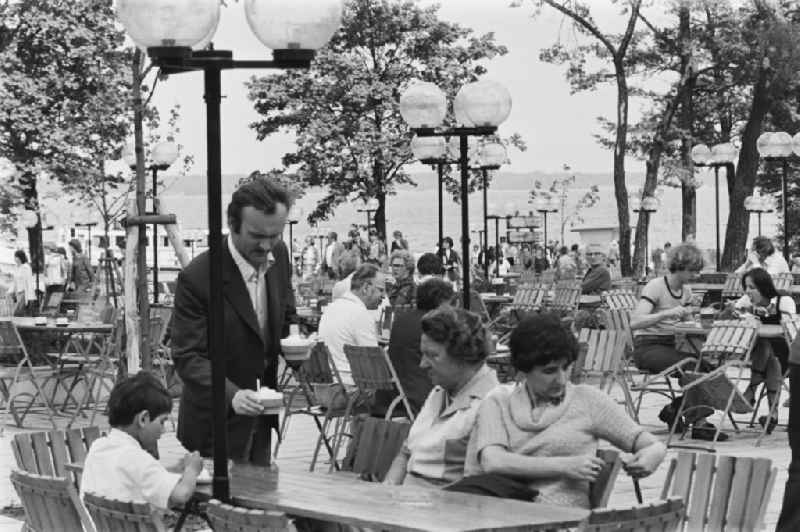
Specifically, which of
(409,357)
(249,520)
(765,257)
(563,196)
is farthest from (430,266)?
(563,196)

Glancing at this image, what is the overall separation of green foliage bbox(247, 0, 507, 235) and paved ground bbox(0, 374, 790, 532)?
1656 inches

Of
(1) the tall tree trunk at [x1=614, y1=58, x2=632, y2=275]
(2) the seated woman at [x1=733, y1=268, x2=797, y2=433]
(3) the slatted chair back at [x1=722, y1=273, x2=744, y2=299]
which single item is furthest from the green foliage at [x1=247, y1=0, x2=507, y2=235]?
(2) the seated woman at [x1=733, y1=268, x2=797, y2=433]

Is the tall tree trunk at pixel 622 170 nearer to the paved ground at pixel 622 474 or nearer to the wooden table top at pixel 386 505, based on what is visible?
the paved ground at pixel 622 474

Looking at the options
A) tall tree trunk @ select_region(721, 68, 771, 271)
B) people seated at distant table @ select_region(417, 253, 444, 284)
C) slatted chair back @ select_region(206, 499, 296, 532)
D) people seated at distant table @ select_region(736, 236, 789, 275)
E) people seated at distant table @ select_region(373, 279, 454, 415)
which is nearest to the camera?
slatted chair back @ select_region(206, 499, 296, 532)

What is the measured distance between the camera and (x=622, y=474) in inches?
434

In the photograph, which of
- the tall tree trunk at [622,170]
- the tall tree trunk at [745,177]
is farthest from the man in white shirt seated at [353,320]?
the tall tree trunk at [745,177]

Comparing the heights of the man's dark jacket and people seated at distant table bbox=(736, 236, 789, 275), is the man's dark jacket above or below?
above

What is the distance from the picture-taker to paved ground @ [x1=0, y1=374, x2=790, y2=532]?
9.68 meters

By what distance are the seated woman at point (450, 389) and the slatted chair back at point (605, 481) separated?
526 millimetres

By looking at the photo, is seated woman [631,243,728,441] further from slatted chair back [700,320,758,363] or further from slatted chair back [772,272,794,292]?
slatted chair back [772,272,794,292]

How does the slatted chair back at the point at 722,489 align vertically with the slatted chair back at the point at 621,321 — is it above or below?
above

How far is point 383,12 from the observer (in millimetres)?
60062

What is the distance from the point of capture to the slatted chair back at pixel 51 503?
5.32 metres

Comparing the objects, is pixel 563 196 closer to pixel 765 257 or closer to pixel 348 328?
pixel 765 257
